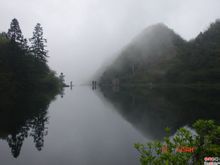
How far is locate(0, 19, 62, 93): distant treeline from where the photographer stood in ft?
210

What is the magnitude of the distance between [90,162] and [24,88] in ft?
199

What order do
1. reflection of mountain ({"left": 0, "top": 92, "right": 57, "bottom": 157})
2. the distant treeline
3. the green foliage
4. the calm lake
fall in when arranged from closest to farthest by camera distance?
the green foliage → the calm lake → reflection of mountain ({"left": 0, "top": 92, "right": 57, "bottom": 157}) → the distant treeline

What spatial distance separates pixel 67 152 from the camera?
16.4m

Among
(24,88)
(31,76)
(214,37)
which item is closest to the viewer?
(24,88)

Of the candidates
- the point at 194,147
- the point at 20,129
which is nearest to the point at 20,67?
the point at 20,129

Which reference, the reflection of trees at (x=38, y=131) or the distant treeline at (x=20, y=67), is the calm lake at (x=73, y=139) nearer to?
the reflection of trees at (x=38, y=131)

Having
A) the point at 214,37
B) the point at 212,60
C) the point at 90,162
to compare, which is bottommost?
the point at 90,162

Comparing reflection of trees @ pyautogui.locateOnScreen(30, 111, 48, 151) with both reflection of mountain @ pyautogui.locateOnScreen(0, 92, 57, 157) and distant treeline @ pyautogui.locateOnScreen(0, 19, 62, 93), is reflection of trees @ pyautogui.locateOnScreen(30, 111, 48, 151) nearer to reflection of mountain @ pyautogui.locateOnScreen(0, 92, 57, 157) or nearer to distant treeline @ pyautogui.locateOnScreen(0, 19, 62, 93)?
reflection of mountain @ pyautogui.locateOnScreen(0, 92, 57, 157)

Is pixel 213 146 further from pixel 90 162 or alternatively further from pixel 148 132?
pixel 148 132

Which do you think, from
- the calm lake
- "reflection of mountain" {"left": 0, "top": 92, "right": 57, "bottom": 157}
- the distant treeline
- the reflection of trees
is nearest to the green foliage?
the calm lake

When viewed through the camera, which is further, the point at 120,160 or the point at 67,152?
the point at 67,152

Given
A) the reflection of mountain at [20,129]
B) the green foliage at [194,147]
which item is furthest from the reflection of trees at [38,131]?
the green foliage at [194,147]

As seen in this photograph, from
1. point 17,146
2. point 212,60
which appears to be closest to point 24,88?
point 17,146

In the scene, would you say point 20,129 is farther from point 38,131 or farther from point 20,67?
point 20,67
